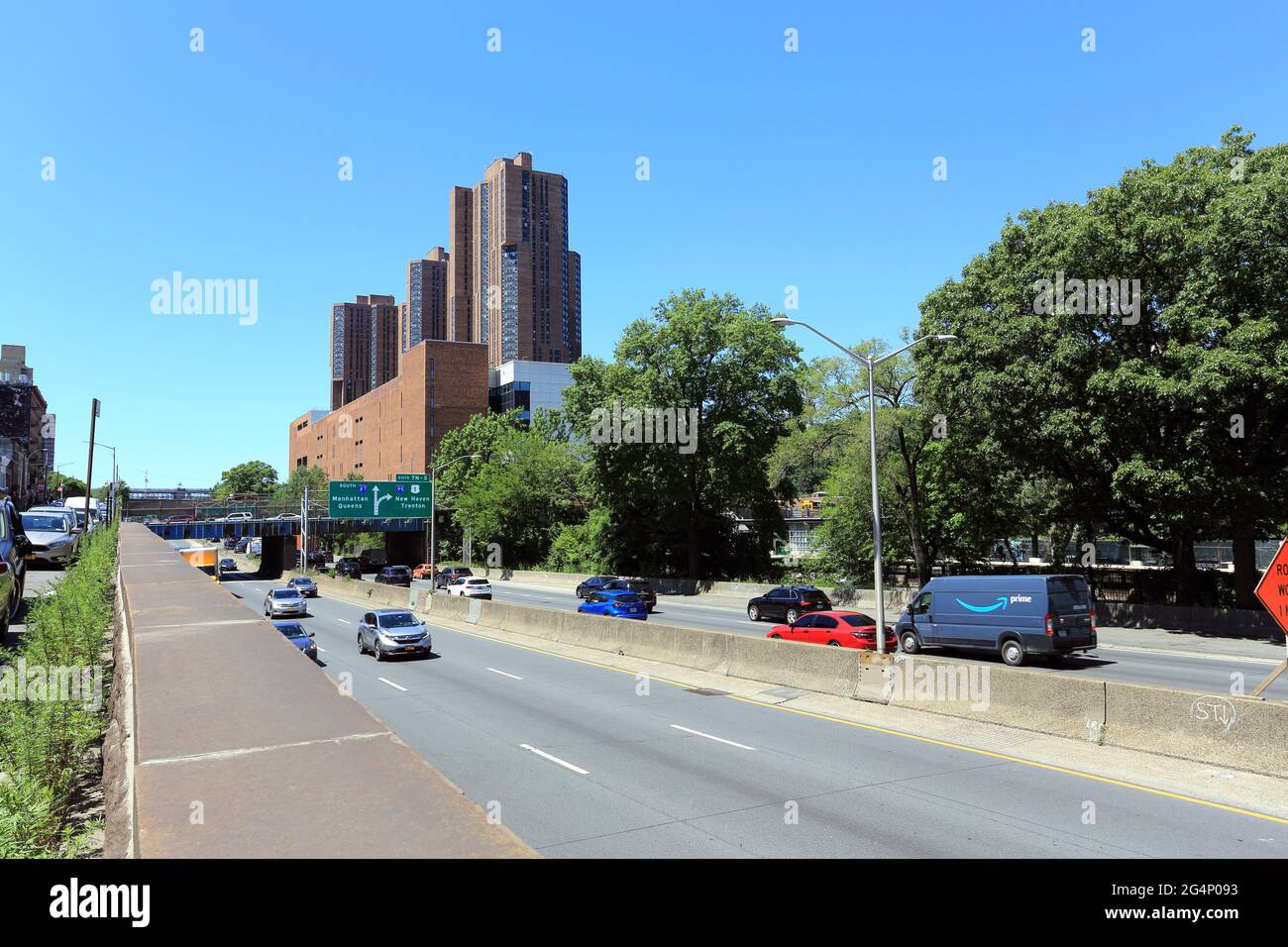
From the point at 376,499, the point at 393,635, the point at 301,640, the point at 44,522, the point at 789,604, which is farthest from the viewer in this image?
the point at 376,499

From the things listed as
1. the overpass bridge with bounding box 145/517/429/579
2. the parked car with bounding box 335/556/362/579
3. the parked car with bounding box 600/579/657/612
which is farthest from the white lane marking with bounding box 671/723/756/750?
the overpass bridge with bounding box 145/517/429/579

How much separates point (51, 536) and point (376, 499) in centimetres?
3471

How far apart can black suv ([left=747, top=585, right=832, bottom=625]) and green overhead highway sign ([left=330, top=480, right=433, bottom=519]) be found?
34742 millimetres

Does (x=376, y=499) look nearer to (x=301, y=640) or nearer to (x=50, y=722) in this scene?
(x=301, y=640)

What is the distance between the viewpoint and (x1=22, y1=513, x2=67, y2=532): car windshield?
2744 centimetres

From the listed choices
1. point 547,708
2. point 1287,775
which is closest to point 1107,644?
point 1287,775

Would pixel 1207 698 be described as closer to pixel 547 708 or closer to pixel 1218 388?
pixel 547 708

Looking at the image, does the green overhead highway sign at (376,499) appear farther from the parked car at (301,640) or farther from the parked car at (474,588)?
the parked car at (301,640)

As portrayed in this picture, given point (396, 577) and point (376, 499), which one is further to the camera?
point (376, 499)

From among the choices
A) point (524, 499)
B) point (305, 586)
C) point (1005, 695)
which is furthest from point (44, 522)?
point (524, 499)

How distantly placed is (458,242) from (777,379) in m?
146

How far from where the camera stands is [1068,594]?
20.1 m

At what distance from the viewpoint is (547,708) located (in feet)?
50.9

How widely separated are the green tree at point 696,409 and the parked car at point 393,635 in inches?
1083
